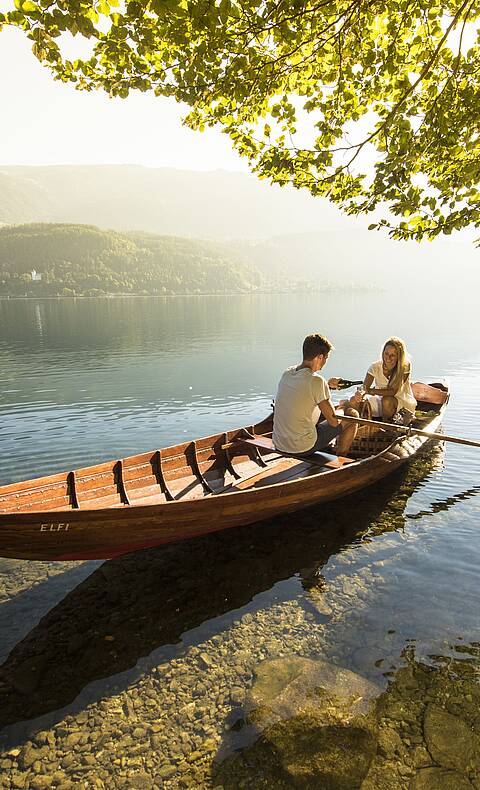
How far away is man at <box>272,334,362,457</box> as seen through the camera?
8.64 m

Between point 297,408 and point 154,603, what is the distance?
4.40 m

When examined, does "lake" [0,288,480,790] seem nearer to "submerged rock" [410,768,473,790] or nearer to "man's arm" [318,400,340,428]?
"submerged rock" [410,768,473,790]

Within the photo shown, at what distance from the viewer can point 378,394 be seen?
12.1m

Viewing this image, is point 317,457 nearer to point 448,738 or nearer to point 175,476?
point 175,476

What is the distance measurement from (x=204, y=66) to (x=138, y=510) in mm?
6896

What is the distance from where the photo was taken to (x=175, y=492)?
30.2 feet

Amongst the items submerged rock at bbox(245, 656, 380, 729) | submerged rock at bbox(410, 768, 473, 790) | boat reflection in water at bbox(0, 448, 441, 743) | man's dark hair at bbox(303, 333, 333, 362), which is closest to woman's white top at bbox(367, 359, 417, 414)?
boat reflection in water at bbox(0, 448, 441, 743)

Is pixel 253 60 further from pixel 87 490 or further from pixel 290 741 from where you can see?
pixel 290 741

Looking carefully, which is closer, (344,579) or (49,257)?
(344,579)

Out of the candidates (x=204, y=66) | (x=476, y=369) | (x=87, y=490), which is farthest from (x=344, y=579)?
(x=476, y=369)

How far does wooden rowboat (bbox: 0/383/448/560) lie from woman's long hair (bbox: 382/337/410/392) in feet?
4.41

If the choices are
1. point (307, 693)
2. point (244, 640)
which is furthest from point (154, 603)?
point (307, 693)

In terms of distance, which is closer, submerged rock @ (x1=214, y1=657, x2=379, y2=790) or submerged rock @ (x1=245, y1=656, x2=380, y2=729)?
submerged rock @ (x1=214, y1=657, x2=379, y2=790)

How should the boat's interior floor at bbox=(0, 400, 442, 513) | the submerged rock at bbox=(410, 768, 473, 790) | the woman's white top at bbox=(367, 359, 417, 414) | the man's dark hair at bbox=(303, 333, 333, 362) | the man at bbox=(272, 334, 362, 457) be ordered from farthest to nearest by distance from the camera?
1. the woman's white top at bbox=(367, 359, 417, 414)
2. the man at bbox=(272, 334, 362, 457)
3. the man's dark hair at bbox=(303, 333, 333, 362)
4. the boat's interior floor at bbox=(0, 400, 442, 513)
5. the submerged rock at bbox=(410, 768, 473, 790)
